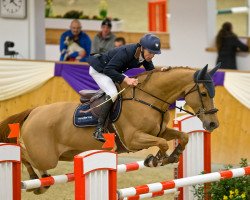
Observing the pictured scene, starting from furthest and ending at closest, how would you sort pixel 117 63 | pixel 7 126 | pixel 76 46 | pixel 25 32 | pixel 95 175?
pixel 25 32
pixel 76 46
pixel 7 126
pixel 117 63
pixel 95 175

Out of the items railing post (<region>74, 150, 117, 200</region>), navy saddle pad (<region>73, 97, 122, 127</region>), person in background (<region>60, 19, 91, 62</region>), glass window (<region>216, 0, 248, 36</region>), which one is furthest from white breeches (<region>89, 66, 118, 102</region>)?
glass window (<region>216, 0, 248, 36</region>)

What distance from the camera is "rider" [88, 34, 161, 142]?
350 inches

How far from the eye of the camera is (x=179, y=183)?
830 cm

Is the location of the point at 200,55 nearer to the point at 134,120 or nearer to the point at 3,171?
the point at 134,120

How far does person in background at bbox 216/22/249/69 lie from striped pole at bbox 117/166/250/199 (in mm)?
6948

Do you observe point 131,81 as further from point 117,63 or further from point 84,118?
point 84,118

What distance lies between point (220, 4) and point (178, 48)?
1651 centimetres

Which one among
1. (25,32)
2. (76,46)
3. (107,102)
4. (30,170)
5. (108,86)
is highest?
(25,32)

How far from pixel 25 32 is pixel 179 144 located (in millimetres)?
6977

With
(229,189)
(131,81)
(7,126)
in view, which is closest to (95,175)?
(131,81)

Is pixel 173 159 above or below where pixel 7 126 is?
below

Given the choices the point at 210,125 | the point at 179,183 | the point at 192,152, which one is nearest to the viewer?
the point at 179,183

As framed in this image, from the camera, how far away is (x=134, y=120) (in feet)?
29.7

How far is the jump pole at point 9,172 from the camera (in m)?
7.78
